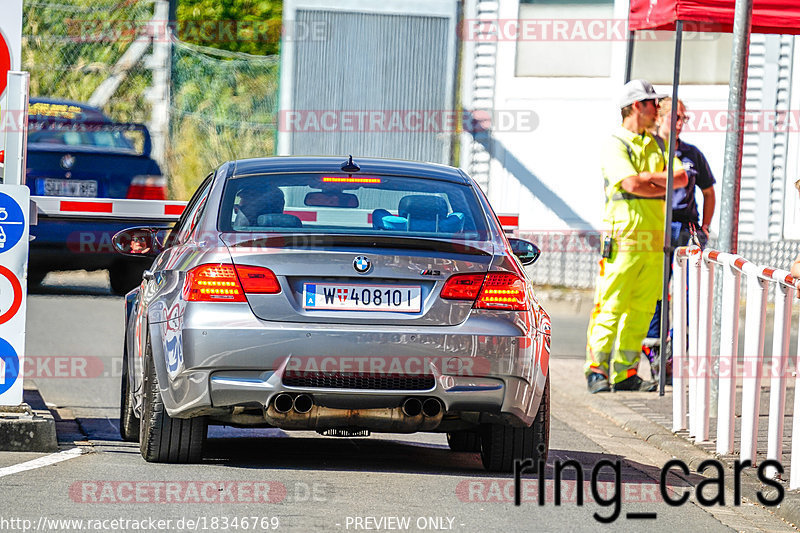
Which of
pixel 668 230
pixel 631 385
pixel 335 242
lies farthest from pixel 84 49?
pixel 335 242

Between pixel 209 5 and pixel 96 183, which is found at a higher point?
pixel 209 5

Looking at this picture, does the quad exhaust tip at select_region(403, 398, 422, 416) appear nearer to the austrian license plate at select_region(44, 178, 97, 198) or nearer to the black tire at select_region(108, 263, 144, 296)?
the austrian license plate at select_region(44, 178, 97, 198)

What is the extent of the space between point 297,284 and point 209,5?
67.5ft

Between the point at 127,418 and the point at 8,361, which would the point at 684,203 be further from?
the point at 8,361

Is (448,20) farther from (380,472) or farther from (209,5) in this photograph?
(380,472)

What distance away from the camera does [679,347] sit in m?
9.27

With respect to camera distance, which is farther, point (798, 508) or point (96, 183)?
point (96, 183)

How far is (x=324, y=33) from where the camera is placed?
20797 millimetres

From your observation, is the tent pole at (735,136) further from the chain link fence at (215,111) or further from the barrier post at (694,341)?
the chain link fence at (215,111)

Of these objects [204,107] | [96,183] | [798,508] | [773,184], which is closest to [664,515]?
[798,508]

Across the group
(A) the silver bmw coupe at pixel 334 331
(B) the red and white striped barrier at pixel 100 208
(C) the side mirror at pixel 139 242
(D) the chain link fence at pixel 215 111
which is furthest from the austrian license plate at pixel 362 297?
(D) the chain link fence at pixel 215 111

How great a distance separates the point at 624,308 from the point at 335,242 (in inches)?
174

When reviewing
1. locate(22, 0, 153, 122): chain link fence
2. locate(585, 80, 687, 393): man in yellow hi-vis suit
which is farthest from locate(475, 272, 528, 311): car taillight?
locate(22, 0, 153, 122): chain link fence

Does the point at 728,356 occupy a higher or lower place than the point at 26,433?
higher
